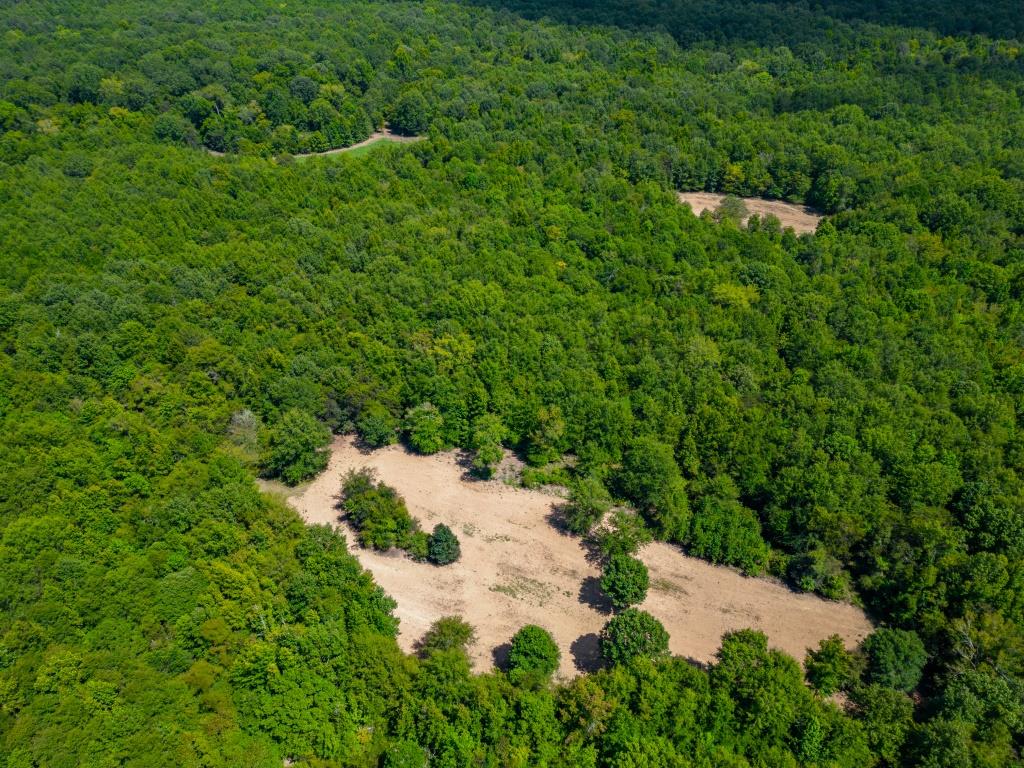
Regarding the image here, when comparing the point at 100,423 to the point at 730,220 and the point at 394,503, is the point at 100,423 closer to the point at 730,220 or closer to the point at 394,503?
the point at 394,503

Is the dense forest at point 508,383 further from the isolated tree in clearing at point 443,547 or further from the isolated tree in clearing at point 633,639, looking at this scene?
the isolated tree in clearing at point 443,547

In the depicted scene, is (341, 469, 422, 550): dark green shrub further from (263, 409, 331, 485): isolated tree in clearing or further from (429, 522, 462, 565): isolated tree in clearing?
(263, 409, 331, 485): isolated tree in clearing

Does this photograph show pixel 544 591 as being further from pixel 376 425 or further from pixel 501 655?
pixel 376 425

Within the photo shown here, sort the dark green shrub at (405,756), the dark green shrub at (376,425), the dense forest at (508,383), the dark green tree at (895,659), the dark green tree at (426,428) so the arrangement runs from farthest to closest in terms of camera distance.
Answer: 1. the dark green shrub at (376,425)
2. the dark green tree at (426,428)
3. the dark green tree at (895,659)
4. the dense forest at (508,383)
5. the dark green shrub at (405,756)

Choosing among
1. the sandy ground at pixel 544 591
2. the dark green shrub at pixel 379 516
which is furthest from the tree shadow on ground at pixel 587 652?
the dark green shrub at pixel 379 516

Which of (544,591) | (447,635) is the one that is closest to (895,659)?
(544,591)

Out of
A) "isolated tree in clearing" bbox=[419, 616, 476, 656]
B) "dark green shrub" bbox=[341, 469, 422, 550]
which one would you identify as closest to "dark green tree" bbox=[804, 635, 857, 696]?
"isolated tree in clearing" bbox=[419, 616, 476, 656]
